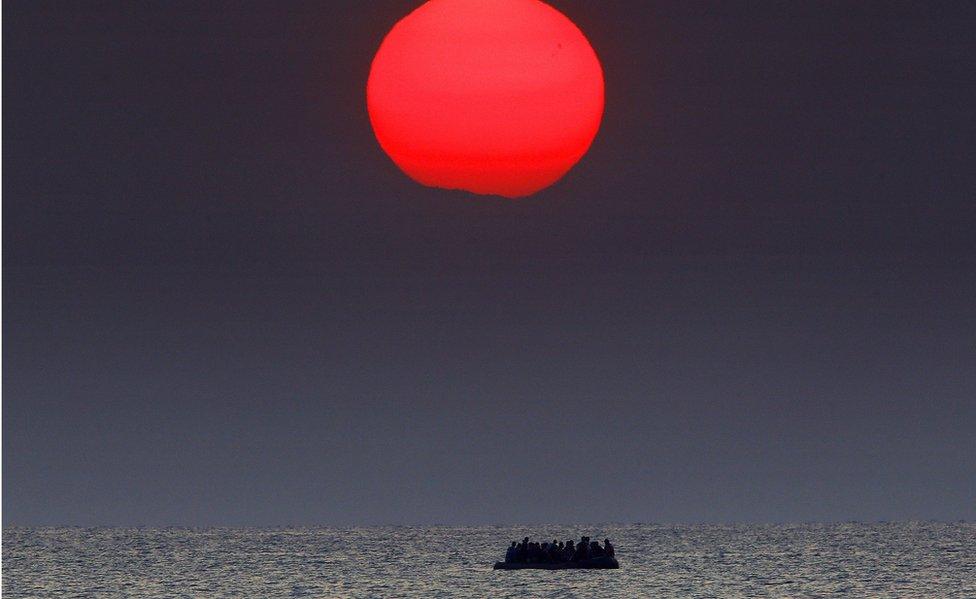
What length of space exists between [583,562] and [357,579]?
12.1 metres

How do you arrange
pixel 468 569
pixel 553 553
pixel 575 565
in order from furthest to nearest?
pixel 468 569, pixel 575 565, pixel 553 553

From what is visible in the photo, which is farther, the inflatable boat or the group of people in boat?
the group of people in boat

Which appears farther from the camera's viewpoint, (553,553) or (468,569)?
(468,569)

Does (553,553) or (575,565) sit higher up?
(553,553)

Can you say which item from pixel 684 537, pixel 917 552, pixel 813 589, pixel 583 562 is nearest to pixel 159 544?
pixel 684 537

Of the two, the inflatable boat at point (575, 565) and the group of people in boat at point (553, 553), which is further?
the group of people in boat at point (553, 553)

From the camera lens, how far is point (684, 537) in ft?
506

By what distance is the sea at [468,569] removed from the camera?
74625 mm

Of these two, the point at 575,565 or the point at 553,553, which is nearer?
the point at 553,553

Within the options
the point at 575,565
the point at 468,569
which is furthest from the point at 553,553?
the point at 468,569

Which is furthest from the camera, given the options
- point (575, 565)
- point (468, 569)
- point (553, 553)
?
point (468, 569)

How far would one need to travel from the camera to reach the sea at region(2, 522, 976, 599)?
2938 inches

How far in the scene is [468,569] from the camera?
310ft

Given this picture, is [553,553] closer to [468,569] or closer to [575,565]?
[575,565]
